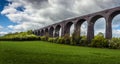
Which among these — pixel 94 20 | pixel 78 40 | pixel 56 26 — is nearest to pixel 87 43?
pixel 78 40

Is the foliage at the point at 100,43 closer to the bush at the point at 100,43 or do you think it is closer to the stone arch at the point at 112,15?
the bush at the point at 100,43

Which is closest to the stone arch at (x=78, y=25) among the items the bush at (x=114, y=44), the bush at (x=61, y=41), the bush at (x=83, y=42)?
the bush at (x=61, y=41)

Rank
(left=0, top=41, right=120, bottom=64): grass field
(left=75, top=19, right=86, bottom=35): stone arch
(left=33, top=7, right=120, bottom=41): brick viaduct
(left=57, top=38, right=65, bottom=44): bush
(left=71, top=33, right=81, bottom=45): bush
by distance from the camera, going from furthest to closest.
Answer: (left=75, top=19, right=86, bottom=35): stone arch, (left=57, top=38, right=65, bottom=44): bush, (left=71, top=33, right=81, bottom=45): bush, (left=33, top=7, right=120, bottom=41): brick viaduct, (left=0, top=41, right=120, bottom=64): grass field

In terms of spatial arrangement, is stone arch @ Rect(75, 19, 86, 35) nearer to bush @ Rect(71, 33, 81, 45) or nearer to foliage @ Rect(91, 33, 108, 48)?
bush @ Rect(71, 33, 81, 45)

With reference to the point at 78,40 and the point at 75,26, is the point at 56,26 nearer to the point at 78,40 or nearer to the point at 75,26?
the point at 75,26

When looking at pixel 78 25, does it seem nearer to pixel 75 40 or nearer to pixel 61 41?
pixel 61 41

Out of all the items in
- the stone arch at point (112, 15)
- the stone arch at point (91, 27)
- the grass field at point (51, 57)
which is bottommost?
the grass field at point (51, 57)

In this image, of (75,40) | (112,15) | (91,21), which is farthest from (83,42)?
(112,15)

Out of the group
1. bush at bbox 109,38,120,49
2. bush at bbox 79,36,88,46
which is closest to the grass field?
bush at bbox 109,38,120,49

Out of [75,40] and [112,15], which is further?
[75,40]

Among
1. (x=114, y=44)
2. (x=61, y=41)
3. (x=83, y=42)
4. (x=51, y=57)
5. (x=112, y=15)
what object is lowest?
(x=51, y=57)

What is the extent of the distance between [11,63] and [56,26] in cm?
6520

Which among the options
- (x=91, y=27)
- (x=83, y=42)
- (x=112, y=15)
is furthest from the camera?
(x=91, y=27)

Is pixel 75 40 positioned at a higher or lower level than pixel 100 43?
higher
